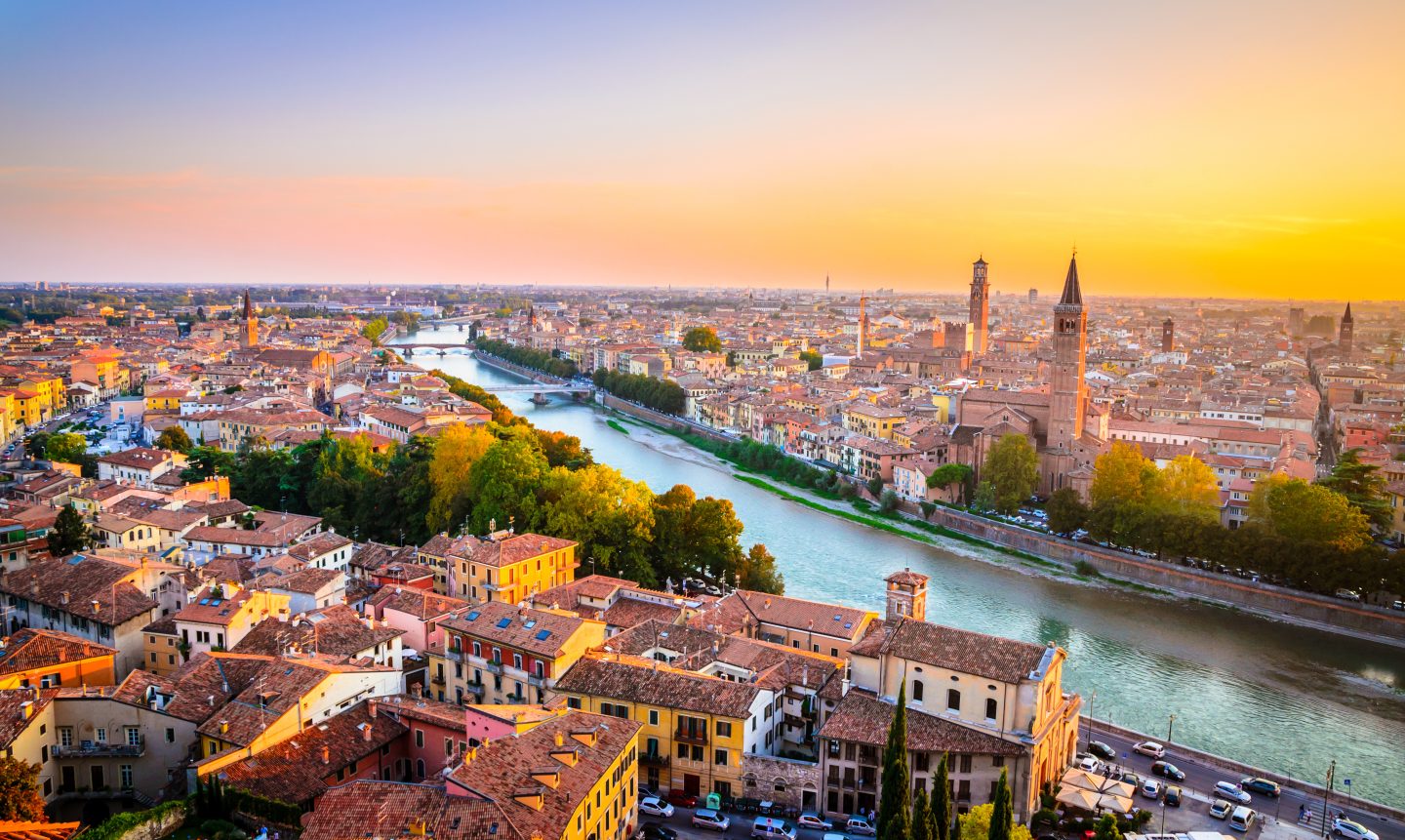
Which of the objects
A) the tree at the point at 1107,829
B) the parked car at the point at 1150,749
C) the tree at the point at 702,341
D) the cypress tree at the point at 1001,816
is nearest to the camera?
the cypress tree at the point at 1001,816

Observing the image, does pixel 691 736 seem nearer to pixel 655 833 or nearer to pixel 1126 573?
pixel 655 833

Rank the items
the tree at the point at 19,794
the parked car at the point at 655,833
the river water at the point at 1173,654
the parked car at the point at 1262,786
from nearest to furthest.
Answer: the tree at the point at 19,794
the parked car at the point at 655,833
the parked car at the point at 1262,786
the river water at the point at 1173,654

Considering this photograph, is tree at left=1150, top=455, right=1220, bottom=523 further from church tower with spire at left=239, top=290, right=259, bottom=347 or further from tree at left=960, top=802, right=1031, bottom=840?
church tower with spire at left=239, top=290, right=259, bottom=347

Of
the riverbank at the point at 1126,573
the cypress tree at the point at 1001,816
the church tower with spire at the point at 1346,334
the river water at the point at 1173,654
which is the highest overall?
the church tower with spire at the point at 1346,334

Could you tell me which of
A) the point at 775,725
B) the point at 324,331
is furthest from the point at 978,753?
the point at 324,331

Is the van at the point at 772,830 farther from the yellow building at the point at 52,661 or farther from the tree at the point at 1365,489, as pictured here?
the tree at the point at 1365,489

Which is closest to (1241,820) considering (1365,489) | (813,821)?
(813,821)

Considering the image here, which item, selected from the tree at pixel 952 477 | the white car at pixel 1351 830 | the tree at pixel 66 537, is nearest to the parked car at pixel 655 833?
the white car at pixel 1351 830
